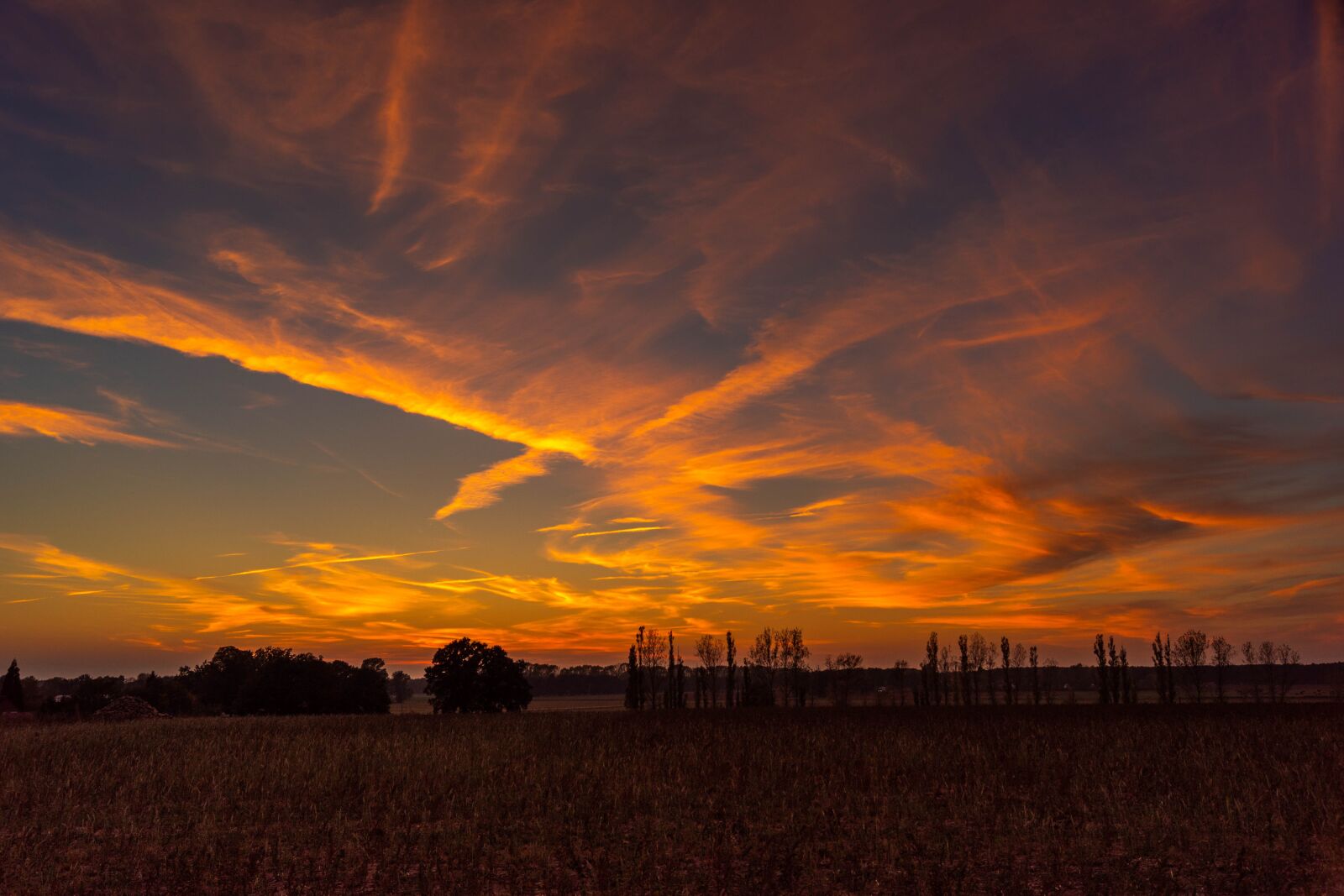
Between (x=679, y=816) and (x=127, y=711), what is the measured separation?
63793 mm

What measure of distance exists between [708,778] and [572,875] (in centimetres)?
996

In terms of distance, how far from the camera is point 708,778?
22.6 meters

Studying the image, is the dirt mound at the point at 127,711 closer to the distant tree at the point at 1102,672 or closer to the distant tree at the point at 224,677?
the distant tree at the point at 224,677

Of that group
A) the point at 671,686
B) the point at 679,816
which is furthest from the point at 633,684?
the point at 679,816

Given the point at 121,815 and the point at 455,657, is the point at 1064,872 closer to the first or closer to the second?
the point at 121,815

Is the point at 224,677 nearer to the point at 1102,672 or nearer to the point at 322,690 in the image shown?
the point at 322,690

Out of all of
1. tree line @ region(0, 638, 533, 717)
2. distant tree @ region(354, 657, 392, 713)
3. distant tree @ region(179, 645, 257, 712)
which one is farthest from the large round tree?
distant tree @ region(179, 645, 257, 712)

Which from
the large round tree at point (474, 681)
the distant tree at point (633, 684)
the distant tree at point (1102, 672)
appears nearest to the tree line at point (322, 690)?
the large round tree at point (474, 681)

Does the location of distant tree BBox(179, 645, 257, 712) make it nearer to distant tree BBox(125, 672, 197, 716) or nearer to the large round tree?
distant tree BBox(125, 672, 197, 716)

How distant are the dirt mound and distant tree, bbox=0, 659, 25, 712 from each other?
1495 inches

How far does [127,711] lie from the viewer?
64438mm

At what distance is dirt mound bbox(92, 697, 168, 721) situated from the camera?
6274cm

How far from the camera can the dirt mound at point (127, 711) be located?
62.7 meters

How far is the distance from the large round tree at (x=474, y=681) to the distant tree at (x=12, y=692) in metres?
54.4
